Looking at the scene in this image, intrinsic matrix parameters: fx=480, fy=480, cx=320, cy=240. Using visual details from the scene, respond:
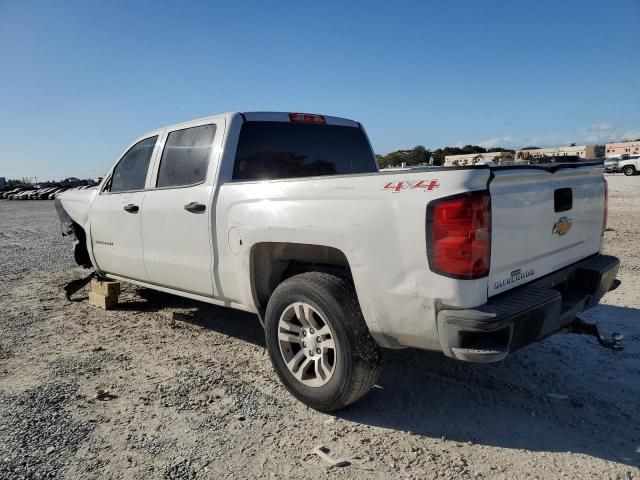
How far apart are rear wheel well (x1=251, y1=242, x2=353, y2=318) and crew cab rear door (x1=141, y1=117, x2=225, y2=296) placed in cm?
51

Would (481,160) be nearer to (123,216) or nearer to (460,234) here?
(460,234)

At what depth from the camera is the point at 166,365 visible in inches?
159

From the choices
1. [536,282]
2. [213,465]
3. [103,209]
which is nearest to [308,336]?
[213,465]

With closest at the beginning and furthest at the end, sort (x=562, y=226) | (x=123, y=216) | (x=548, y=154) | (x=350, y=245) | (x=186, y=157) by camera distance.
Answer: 1. (x=350, y=245)
2. (x=562, y=226)
3. (x=186, y=157)
4. (x=123, y=216)
5. (x=548, y=154)

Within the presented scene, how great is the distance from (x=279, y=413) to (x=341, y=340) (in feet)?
2.40

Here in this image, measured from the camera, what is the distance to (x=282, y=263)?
3660 mm

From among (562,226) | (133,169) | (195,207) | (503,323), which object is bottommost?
(503,323)

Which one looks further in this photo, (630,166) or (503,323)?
(630,166)

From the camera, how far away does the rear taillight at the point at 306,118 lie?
4430mm

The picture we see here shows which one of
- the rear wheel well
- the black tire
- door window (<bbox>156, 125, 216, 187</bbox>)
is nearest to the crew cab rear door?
door window (<bbox>156, 125, 216, 187</bbox>)

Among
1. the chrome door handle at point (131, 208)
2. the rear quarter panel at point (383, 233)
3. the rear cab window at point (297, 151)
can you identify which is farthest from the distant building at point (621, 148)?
the rear quarter panel at point (383, 233)

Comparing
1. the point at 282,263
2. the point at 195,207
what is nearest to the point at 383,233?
the point at 282,263

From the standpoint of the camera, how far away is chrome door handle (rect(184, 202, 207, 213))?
389cm

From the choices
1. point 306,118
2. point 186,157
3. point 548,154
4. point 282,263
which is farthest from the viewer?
point 548,154
